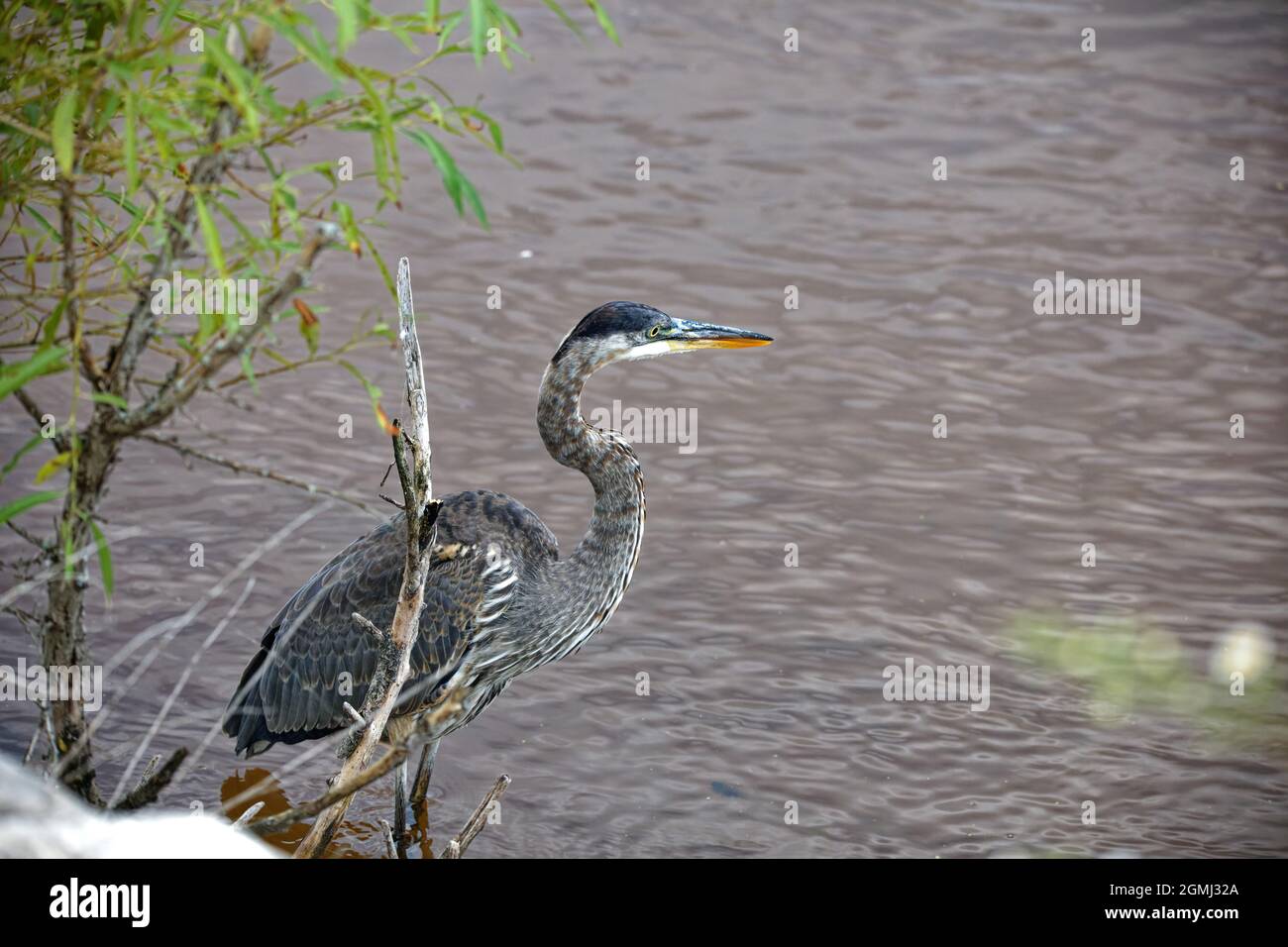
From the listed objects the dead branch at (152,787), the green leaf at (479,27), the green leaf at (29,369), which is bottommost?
the dead branch at (152,787)

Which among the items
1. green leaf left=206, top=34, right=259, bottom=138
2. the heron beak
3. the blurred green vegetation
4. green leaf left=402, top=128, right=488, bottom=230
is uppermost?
green leaf left=206, top=34, right=259, bottom=138

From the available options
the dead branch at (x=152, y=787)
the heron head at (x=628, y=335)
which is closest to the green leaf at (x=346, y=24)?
the dead branch at (x=152, y=787)

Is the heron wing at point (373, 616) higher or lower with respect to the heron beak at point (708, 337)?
lower

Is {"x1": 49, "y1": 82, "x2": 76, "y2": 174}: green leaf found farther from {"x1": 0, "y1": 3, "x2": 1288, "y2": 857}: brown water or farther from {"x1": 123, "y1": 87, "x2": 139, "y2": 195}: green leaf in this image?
{"x1": 0, "y1": 3, "x2": 1288, "y2": 857}: brown water

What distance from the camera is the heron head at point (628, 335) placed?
5781mm

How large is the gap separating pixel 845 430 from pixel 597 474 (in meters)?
3.43

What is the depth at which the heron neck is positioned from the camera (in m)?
5.78

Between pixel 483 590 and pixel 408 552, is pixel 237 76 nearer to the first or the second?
pixel 408 552

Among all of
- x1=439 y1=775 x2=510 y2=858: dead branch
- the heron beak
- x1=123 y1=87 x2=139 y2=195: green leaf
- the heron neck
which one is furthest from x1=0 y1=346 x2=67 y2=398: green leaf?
the heron beak

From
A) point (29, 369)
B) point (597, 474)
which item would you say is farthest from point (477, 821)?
point (29, 369)

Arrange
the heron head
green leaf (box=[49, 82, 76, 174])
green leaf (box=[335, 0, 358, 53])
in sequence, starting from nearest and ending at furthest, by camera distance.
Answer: green leaf (box=[335, 0, 358, 53]), green leaf (box=[49, 82, 76, 174]), the heron head

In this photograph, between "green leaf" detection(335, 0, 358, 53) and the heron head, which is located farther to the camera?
the heron head

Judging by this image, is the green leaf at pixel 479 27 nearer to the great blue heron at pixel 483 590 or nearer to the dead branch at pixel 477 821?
the dead branch at pixel 477 821
